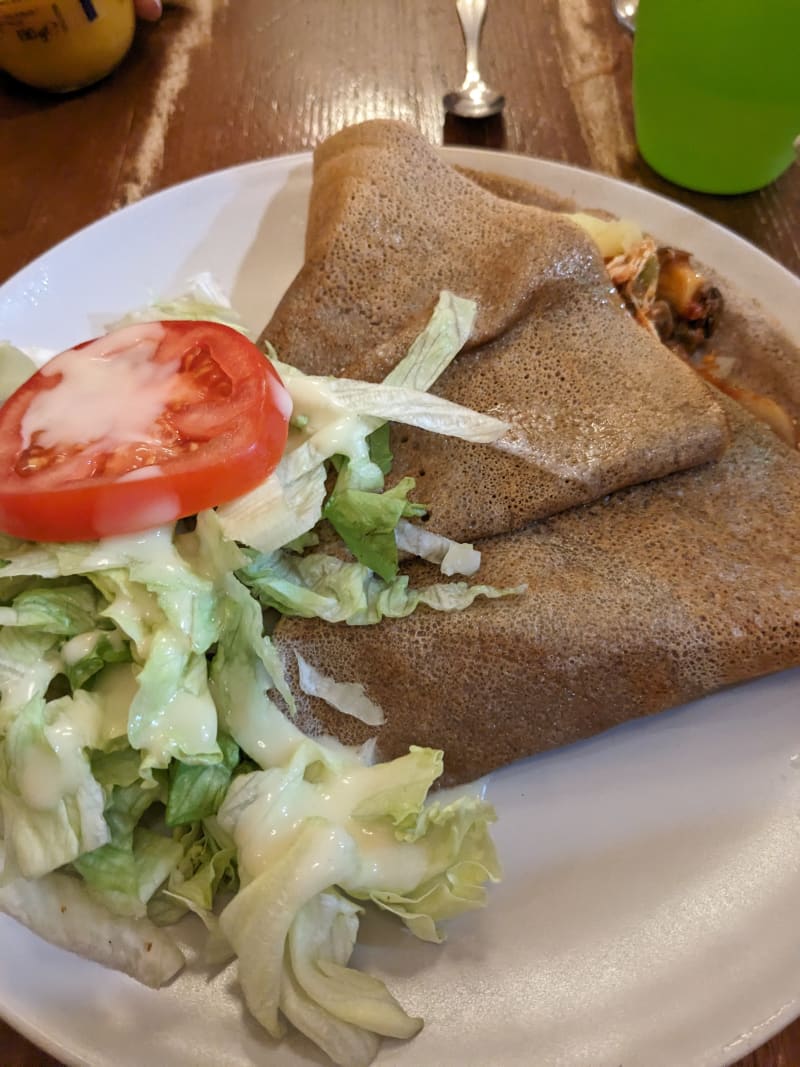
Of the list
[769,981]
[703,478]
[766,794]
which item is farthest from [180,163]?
[769,981]

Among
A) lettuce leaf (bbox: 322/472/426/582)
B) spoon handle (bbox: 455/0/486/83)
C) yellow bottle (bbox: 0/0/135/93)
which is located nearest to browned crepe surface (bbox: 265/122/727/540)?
lettuce leaf (bbox: 322/472/426/582)

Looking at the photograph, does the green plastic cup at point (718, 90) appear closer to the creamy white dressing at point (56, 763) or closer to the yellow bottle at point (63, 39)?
the yellow bottle at point (63, 39)

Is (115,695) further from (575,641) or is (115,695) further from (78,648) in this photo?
(575,641)

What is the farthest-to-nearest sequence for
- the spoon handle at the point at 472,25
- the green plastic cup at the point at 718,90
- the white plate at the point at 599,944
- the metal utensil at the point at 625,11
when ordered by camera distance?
the metal utensil at the point at 625,11
the spoon handle at the point at 472,25
the green plastic cup at the point at 718,90
the white plate at the point at 599,944

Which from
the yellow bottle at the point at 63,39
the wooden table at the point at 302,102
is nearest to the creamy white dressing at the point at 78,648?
the wooden table at the point at 302,102

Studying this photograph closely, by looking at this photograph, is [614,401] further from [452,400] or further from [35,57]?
[35,57]
